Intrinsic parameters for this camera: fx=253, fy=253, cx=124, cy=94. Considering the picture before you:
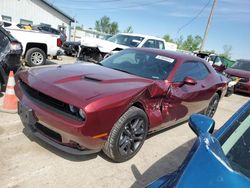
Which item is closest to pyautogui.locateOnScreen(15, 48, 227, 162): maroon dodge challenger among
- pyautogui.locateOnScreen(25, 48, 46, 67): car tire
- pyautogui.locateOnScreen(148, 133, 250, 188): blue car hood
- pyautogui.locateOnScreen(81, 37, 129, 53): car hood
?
pyautogui.locateOnScreen(148, 133, 250, 188): blue car hood

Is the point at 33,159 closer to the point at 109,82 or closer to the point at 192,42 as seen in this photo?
the point at 109,82

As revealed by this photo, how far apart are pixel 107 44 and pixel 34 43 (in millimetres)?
2747

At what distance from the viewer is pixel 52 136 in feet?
10.1

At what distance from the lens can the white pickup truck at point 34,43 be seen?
888cm

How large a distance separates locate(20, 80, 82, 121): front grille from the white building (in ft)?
68.1

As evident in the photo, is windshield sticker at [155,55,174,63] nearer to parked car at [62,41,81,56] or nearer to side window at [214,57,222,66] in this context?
side window at [214,57,222,66]

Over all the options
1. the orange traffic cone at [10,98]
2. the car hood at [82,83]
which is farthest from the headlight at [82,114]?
the orange traffic cone at [10,98]

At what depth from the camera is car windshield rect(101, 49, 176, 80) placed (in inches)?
165

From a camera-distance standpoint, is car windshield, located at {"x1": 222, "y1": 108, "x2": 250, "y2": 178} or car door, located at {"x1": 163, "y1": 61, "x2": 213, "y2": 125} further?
car door, located at {"x1": 163, "y1": 61, "x2": 213, "y2": 125}

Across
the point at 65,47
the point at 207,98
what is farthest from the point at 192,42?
→ the point at 207,98

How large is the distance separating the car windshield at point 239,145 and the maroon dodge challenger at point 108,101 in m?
1.41

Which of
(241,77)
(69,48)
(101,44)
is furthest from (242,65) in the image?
(69,48)

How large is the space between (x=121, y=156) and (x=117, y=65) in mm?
1791

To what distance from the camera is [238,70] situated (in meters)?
12.5
